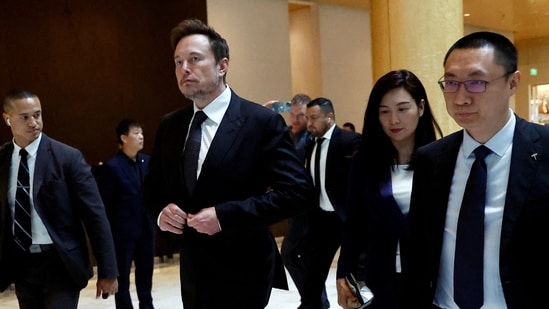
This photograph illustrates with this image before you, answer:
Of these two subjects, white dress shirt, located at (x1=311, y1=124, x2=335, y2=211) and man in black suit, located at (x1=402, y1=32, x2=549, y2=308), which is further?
white dress shirt, located at (x1=311, y1=124, x2=335, y2=211)

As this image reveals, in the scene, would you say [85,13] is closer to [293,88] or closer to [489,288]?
[293,88]

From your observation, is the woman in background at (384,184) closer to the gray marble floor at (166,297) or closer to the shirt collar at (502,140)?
the shirt collar at (502,140)

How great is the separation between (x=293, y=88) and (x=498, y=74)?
381 inches

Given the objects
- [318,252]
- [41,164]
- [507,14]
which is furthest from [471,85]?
[507,14]

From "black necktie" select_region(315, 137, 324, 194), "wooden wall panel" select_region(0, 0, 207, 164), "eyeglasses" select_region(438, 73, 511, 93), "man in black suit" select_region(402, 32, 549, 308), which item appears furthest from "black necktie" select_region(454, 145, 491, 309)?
"wooden wall panel" select_region(0, 0, 207, 164)

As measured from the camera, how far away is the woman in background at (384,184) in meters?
2.74

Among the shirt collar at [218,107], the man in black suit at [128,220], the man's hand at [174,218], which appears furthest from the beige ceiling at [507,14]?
the man's hand at [174,218]

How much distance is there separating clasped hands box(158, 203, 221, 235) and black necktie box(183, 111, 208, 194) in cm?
12

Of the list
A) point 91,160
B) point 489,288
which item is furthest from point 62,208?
point 91,160

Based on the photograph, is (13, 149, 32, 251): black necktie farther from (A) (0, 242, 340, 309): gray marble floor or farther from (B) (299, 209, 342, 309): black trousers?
(A) (0, 242, 340, 309): gray marble floor

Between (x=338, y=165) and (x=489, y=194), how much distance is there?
3.47 metres

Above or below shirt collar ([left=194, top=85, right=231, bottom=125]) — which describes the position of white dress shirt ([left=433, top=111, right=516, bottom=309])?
below

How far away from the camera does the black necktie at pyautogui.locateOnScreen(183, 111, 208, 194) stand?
2479mm

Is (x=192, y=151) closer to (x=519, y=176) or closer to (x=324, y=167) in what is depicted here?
(x=519, y=176)
